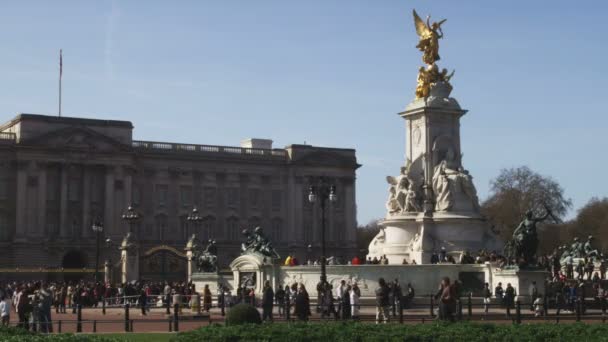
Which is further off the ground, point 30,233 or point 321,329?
point 30,233

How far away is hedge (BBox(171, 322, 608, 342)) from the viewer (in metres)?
22.0

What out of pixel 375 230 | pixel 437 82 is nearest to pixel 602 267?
pixel 437 82

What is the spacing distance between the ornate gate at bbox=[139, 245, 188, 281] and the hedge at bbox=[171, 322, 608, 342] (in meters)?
53.4

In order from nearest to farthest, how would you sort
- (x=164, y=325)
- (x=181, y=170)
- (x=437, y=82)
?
(x=164, y=325), (x=437, y=82), (x=181, y=170)

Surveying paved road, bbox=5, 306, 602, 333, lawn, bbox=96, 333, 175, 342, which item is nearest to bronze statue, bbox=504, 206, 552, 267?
paved road, bbox=5, 306, 602, 333

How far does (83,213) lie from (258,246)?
2329 inches

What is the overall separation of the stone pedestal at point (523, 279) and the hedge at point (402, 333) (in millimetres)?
20146

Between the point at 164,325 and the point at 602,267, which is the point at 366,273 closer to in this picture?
the point at 164,325

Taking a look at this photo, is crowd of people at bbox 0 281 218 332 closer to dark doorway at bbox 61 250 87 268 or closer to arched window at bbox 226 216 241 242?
dark doorway at bbox 61 250 87 268

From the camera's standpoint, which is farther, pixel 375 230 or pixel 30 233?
pixel 375 230

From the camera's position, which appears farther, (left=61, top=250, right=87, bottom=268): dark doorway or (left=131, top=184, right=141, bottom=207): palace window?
(left=131, top=184, right=141, bottom=207): palace window

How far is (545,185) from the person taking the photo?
114625 mm

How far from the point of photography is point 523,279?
43.6 metres

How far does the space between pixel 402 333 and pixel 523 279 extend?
22.2 m
